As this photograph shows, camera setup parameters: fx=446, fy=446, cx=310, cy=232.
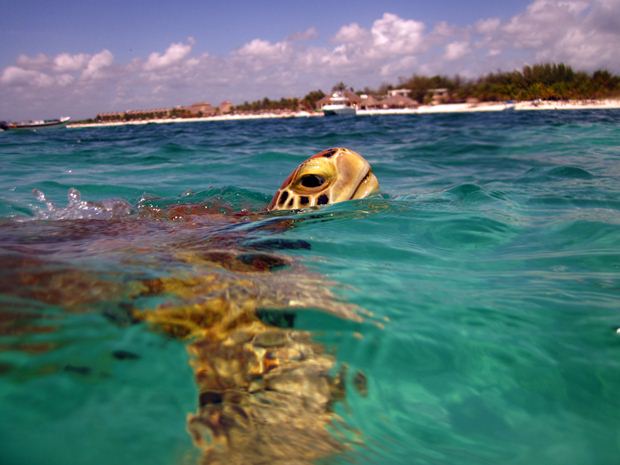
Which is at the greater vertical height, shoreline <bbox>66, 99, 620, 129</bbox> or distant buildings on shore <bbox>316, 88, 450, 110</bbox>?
distant buildings on shore <bbox>316, 88, 450, 110</bbox>

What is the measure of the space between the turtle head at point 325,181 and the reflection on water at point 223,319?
118 centimetres

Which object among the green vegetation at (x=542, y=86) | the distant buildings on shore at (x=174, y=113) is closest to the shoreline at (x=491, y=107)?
the green vegetation at (x=542, y=86)

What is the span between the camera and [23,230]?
2818mm

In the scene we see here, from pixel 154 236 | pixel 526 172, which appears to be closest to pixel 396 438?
pixel 154 236

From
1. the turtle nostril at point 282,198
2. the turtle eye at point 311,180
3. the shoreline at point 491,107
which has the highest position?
the shoreline at point 491,107

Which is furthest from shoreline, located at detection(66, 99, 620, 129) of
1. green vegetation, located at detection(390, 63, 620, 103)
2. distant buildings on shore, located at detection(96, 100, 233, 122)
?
distant buildings on shore, located at detection(96, 100, 233, 122)

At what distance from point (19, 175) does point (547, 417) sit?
8.52 m

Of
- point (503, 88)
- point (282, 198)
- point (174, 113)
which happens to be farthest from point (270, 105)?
point (282, 198)

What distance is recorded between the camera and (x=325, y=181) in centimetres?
351

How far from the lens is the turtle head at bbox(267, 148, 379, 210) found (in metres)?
3.46

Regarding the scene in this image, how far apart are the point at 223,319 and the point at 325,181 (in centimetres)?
203

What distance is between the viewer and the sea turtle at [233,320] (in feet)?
4.34

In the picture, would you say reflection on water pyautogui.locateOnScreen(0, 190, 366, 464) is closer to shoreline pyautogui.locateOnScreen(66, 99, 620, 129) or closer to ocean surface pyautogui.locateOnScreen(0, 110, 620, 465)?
ocean surface pyautogui.locateOnScreen(0, 110, 620, 465)

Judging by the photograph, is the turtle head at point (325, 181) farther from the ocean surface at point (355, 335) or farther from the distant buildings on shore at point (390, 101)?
the distant buildings on shore at point (390, 101)
